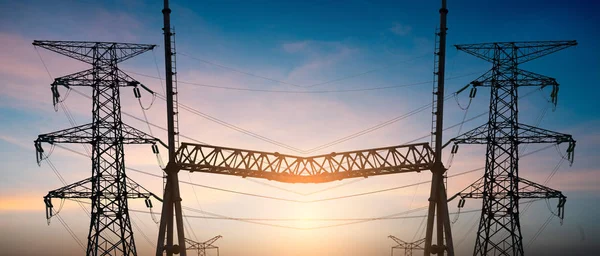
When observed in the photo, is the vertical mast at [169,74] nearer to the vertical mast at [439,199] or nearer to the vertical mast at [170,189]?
the vertical mast at [170,189]

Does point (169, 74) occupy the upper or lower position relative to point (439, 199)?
upper

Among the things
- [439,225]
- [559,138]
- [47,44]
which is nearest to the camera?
[439,225]

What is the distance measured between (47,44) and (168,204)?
15643 millimetres

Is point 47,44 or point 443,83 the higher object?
point 47,44

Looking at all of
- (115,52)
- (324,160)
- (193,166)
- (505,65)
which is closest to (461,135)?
(505,65)

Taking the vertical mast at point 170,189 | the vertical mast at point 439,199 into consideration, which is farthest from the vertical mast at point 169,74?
the vertical mast at point 439,199

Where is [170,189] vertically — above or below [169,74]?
below

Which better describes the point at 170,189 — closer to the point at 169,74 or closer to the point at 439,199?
the point at 169,74

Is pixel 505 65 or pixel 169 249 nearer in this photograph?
pixel 169 249

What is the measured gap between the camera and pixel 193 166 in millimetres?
40469

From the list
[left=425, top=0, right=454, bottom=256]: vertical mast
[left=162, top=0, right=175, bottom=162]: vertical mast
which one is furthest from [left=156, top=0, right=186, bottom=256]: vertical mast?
[left=425, top=0, right=454, bottom=256]: vertical mast

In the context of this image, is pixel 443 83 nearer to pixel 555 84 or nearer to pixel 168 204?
pixel 555 84

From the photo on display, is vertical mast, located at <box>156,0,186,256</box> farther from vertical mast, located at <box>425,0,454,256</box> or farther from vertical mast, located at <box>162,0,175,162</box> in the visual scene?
vertical mast, located at <box>425,0,454,256</box>

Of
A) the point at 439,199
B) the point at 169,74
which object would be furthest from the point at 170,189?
the point at 439,199
